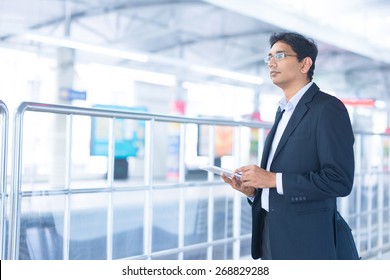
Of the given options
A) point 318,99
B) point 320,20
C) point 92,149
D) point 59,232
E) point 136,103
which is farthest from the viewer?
point 136,103

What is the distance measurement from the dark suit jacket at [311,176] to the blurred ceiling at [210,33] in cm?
740


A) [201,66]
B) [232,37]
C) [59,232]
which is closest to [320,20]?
[201,66]

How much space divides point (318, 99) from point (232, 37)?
15088mm

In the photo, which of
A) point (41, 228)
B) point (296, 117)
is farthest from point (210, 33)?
point (296, 117)

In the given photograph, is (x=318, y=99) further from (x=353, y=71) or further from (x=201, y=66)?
(x=353, y=71)

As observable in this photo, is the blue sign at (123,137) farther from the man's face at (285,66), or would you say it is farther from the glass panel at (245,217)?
the man's face at (285,66)

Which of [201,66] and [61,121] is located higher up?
[201,66]

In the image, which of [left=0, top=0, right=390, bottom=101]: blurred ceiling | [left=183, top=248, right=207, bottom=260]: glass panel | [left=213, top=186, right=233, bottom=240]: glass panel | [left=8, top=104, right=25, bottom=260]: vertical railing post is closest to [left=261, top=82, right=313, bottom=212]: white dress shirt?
[left=8, top=104, right=25, bottom=260]: vertical railing post

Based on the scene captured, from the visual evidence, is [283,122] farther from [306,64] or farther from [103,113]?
[103,113]

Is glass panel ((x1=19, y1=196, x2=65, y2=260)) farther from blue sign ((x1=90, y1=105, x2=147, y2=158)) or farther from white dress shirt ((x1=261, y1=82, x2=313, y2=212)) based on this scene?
blue sign ((x1=90, y1=105, x2=147, y2=158))

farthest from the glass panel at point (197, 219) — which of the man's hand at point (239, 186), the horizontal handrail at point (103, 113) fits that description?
the man's hand at point (239, 186)

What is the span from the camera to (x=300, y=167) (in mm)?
1970

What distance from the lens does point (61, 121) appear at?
12.3 metres
